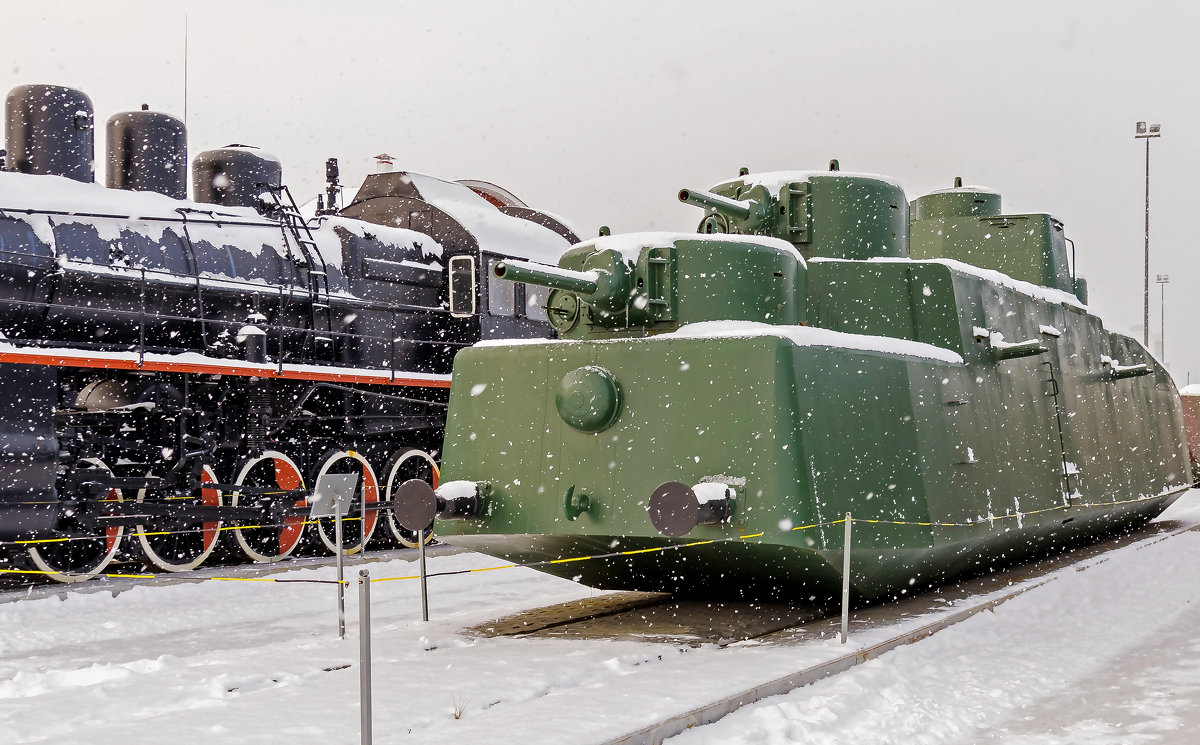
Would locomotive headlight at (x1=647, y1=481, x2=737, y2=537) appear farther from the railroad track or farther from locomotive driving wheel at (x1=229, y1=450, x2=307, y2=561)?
locomotive driving wheel at (x1=229, y1=450, x2=307, y2=561)

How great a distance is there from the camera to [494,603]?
8391mm

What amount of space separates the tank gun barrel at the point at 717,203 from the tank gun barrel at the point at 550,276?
90 cm

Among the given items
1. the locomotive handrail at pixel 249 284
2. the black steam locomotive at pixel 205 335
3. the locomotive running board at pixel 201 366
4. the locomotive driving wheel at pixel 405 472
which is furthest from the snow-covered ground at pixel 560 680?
the locomotive driving wheel at pixel 405 472

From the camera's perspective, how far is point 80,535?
926cm

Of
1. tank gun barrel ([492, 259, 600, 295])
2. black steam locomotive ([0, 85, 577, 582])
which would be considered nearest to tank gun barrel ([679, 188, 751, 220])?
tank gun barrel ([492, 259, 600, 295])

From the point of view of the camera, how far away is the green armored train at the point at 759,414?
619 cm

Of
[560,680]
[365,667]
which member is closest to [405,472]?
[560,680]

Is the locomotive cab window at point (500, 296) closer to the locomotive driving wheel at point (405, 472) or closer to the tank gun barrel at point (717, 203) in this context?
the locomotive driving wheel at point (405, 472)

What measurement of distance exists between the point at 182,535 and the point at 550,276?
570cm

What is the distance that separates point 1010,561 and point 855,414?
3.67m

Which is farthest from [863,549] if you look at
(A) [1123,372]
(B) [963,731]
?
(A) [1123,372]

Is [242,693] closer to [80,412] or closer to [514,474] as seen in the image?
[514,474]

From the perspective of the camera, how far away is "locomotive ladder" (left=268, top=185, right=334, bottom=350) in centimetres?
1173

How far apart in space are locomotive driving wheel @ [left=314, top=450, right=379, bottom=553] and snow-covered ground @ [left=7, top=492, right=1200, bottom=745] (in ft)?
11.4
